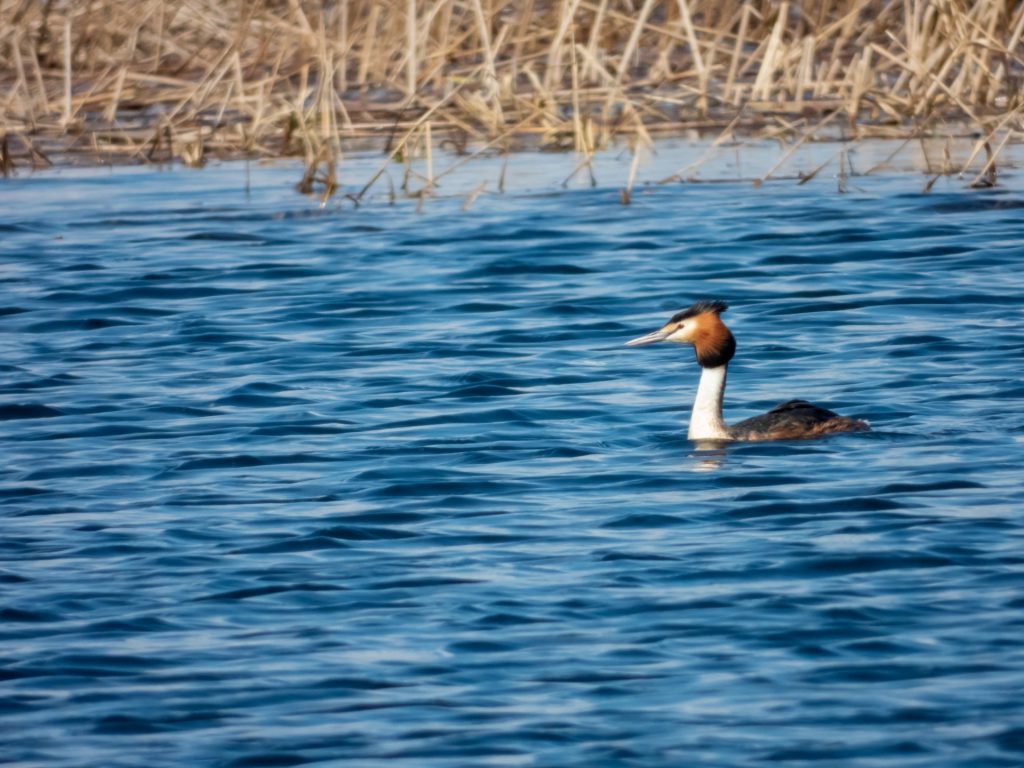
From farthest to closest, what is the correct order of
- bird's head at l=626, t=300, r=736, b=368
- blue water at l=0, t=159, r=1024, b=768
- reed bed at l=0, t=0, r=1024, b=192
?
reed bed at l=0, t=0, r=1024, b=192, bird's head at l=626, t=300, r=736, b=368, blue water at l=0, t=159, r=1024, b=768

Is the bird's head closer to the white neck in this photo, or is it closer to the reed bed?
the white neck

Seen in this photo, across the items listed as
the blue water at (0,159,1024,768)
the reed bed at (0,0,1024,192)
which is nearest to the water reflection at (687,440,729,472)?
the blue water at (0,159,1024,768)

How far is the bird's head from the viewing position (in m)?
8.92

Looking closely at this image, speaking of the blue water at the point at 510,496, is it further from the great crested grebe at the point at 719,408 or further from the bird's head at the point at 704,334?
the bird's head at the point at 704,334

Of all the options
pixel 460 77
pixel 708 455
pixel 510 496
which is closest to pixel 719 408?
pixel 708 455

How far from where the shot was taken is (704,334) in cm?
897

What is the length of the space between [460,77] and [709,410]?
905cm

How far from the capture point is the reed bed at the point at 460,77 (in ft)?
52.6

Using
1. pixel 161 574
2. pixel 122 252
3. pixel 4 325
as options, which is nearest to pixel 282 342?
pixel 4 325

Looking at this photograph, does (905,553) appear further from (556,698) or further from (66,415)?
(66,415)

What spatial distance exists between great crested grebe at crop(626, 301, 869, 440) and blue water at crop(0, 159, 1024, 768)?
11 centimetres

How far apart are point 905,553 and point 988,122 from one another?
7492 millimetres

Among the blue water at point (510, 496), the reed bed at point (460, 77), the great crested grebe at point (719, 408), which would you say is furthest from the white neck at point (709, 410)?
the reed bed at point (460, 77)

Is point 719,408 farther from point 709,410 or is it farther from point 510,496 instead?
point 510,496
